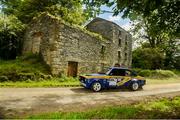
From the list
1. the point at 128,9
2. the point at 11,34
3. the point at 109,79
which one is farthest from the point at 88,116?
the point at 11,34

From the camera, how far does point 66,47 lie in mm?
24281

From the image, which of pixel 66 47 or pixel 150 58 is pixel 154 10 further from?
pixel 150 58

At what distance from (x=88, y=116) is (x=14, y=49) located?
21.6m

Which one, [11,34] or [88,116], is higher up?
[11,34]

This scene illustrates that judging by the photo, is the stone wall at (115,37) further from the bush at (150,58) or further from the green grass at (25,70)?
the green grass at (25,70)

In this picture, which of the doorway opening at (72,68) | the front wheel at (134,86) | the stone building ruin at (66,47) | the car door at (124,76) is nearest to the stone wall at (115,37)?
the stone building ruin at (66,47)

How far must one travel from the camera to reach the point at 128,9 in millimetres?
10812

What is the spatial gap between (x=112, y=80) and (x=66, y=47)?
7460 mm

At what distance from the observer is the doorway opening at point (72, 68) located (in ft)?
82.4

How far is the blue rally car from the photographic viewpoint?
17.6 meters

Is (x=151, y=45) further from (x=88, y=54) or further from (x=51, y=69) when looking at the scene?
(x=51, y=69)

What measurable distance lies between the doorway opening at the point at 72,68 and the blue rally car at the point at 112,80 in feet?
22.1

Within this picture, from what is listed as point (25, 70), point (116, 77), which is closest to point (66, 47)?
point (25, 70)

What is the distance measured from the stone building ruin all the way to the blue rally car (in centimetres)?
596
